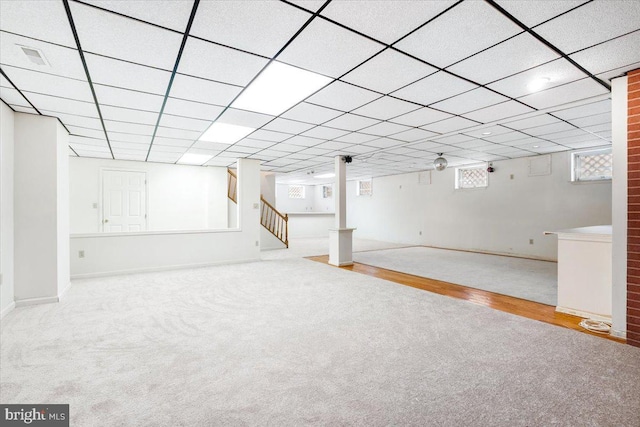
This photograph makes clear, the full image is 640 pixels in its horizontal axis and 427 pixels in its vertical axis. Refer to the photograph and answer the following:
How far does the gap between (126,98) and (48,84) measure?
0.66 meters

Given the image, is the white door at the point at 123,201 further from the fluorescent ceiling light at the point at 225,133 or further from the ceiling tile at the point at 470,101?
the ceiling tile at the point at 470,101

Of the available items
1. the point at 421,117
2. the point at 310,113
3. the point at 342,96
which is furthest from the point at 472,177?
the point at 342,96

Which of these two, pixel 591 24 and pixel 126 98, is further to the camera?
pixel 126 98

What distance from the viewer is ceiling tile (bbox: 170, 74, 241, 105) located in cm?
292

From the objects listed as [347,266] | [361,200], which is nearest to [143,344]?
[347,266]

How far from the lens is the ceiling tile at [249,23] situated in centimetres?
185

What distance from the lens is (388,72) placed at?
8.99 feet

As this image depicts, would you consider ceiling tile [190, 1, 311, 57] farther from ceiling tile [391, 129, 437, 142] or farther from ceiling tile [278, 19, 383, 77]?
ceiling tile [391, 129, 437, 142]

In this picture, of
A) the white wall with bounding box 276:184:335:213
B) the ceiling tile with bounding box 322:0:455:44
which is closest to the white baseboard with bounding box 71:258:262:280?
the ceiling tile with bounding box 322:0:455:44

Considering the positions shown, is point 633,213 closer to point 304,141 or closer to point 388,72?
point 388,72

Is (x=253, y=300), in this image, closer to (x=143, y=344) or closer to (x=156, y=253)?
(x=143, y=344)

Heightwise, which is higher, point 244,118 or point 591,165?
point 244,118

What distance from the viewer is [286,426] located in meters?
1.65

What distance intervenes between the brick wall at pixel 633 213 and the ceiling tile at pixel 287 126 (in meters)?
3.50
